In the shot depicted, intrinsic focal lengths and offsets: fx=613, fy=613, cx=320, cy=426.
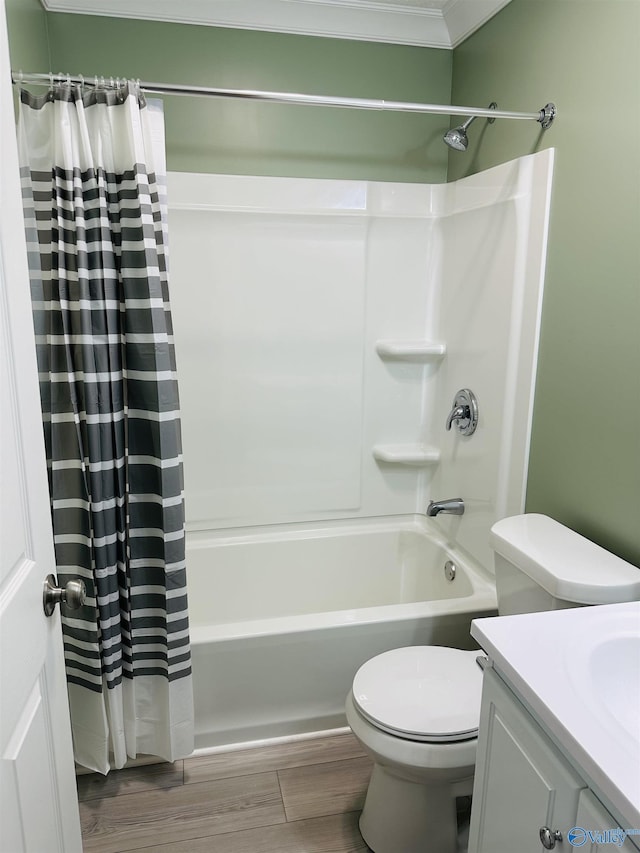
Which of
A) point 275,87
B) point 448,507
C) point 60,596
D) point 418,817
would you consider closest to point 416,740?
point 418,817

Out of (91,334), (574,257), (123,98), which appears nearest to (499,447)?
(574,257)

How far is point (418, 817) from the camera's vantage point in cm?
162

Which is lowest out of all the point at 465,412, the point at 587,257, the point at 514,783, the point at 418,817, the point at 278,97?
the point at 418,817

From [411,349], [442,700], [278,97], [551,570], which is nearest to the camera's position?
[551,570]

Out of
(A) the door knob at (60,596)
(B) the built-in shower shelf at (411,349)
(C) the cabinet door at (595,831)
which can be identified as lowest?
(C) the cabinet door at (595,831)

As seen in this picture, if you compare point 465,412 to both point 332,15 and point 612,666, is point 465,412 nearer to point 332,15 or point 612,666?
point 612,666

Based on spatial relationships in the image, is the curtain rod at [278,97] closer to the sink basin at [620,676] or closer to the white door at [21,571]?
the white door at [21,571]

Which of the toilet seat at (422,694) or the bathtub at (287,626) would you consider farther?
the bathtub at (287,626)

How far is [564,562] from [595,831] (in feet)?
2.32

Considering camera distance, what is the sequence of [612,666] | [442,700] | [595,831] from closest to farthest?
[595,831] < [612,666] < [442,700]

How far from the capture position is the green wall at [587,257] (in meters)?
1.53

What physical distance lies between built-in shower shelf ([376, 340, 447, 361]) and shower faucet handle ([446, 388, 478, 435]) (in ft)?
0.81

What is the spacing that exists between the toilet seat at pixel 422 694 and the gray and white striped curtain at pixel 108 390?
0.58 metres

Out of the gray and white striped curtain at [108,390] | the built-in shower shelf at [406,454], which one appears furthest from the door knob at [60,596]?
the built-in shower shelf at [406,454]
